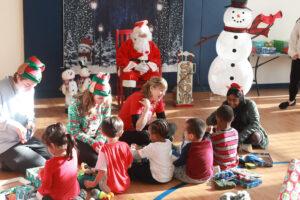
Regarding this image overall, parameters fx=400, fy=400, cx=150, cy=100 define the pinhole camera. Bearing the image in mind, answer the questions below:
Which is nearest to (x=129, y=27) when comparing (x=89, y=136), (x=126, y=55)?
(x=126, y=55)

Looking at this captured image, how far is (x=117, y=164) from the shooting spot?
2.84 m

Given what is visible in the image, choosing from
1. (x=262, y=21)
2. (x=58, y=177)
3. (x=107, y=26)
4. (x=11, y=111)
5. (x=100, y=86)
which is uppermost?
(x=262, y=21)

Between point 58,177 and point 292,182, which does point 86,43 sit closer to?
point 58,177

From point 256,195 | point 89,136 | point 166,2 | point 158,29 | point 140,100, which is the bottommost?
point 256,195

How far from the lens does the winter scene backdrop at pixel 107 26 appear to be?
5.55m

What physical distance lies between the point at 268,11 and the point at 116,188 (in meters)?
4.82

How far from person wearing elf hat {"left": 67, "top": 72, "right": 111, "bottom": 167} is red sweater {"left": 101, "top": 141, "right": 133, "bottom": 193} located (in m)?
0.40

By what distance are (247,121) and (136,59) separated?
182cm

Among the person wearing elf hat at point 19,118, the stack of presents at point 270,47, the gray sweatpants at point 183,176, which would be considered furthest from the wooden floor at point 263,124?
the stack of presents at point 270,47

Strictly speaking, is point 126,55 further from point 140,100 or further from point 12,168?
point 12,168

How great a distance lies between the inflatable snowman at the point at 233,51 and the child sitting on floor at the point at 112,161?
2.83 meters

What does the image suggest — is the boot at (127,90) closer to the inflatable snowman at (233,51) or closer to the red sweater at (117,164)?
the inflatable snowman at (233,51)

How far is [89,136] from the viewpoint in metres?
3.32

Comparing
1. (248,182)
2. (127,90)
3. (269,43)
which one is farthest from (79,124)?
(269,43)
